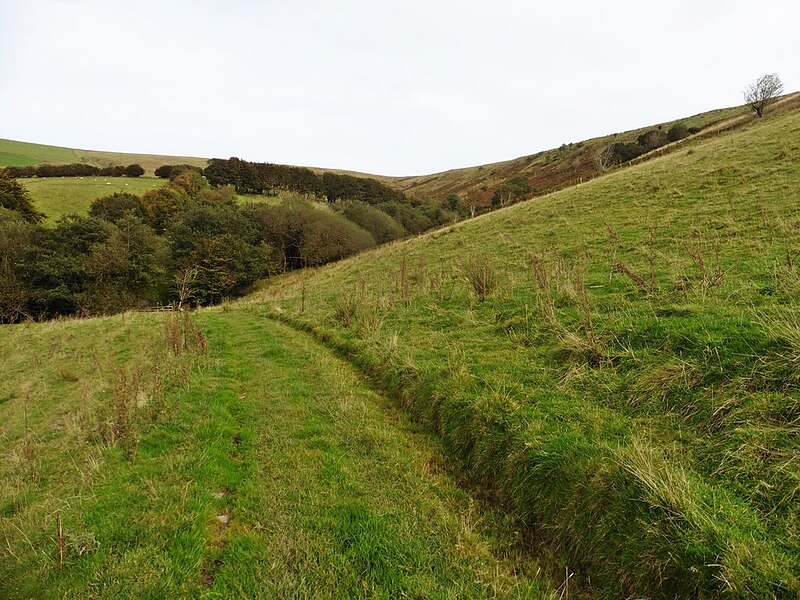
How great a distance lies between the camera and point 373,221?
207 ft

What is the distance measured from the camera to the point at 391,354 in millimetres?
9062

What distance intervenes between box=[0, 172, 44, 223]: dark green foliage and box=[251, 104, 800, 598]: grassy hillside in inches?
2251

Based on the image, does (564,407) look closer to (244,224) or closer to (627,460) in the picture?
(627,460)

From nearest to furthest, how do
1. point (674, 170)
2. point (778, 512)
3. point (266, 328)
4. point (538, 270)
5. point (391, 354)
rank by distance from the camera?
point (778, 512) → point (391, 354) → point (538, 270) → point (266, 328) → point (674, 170)

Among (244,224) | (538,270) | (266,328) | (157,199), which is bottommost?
(266,328)

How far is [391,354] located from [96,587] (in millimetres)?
6350

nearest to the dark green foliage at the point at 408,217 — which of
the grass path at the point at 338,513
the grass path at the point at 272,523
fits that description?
the grass path at the point at 338,513

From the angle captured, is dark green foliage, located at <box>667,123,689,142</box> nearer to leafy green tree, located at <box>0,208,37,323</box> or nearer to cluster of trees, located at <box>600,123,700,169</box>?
cluster of trees, located at <box>600,123,700,169</box>

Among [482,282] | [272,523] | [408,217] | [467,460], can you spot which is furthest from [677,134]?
[272,523]

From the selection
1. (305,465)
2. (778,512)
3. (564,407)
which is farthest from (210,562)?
(778,512)

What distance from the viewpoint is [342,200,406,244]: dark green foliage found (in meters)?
62.4

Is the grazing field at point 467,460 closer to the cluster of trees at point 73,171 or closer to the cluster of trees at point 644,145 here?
the cluster of trees at point 644,145

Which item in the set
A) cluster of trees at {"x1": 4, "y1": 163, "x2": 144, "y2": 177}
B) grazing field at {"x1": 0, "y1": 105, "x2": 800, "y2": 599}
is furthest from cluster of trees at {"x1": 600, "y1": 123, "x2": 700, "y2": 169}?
cluster of trees at {"x1": 4, "y1": 163, "x2": 144, "y2": 177}

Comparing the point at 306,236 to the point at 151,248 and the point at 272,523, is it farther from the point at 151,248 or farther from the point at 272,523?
the point at 272,523
